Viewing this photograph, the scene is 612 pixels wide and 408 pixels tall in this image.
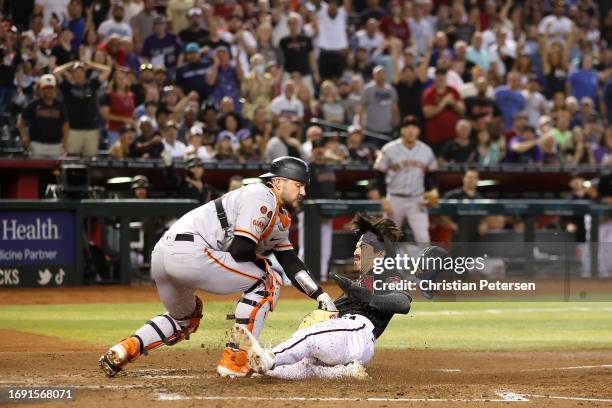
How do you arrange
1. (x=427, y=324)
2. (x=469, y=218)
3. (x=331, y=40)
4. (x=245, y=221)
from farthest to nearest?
(x=331, y=40)
(x=469, y=218)
(x=427, y=324)
(x=245, y=221)

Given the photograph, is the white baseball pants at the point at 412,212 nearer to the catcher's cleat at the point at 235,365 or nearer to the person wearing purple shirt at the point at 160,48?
the person wearing purple shirt at the point at 160,48

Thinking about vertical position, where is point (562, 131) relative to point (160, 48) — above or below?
below

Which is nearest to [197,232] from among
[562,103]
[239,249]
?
[239,249]

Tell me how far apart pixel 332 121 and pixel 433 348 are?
9912 millimetres

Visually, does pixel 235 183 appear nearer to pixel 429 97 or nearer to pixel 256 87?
pixel 256 87

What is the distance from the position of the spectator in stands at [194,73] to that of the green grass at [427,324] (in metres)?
5.86

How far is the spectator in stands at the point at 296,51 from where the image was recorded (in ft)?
67.6

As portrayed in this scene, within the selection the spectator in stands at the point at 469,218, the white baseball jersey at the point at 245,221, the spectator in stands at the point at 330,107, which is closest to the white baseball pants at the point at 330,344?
the white baseball jersey at the point at 245,221

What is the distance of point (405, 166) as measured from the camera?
1620 centimetres

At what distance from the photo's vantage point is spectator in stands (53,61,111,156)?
56.3 feet

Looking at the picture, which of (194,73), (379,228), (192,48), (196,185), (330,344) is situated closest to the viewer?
(330,344)

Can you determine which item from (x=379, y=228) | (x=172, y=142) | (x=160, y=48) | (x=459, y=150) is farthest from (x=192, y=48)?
(x=379, y=228)

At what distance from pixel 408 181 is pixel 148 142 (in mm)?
4100

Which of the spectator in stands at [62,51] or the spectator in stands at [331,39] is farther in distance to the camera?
the spectator in stands at [331,39]
